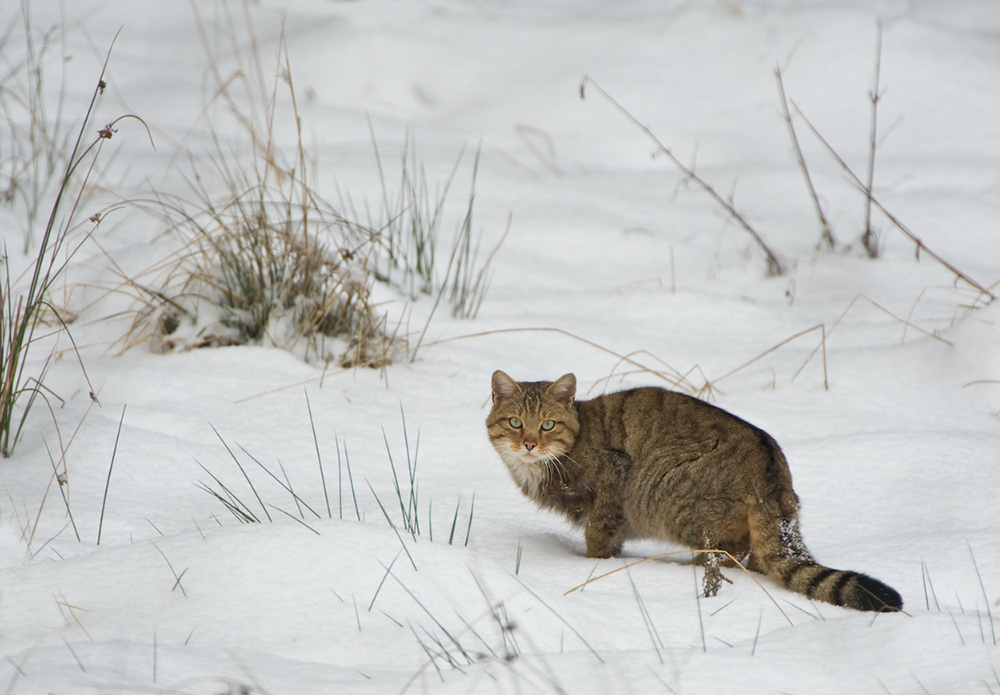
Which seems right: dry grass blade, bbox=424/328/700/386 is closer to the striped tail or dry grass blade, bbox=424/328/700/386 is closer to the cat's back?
the cat's back

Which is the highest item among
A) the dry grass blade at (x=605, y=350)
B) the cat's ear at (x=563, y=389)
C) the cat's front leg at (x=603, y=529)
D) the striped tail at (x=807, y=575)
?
the cat's ear at (x=563, y=389)

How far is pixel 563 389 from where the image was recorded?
283 cm

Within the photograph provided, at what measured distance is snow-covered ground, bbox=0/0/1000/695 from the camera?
175cm

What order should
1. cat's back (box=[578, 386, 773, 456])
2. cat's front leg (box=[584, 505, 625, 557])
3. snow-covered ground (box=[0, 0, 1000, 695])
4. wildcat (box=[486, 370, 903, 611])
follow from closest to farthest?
1. snow-covered ground (box=[0, 0, 1000, 695])
2. wildcat (box=[486, 370, 903, 611])
3. cat's back (box=[578, 386, 773, 456])
4. cat's front leg (box=[584, 505, 625, 557])

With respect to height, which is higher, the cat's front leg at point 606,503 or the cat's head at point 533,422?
the cat's head at point 533,422

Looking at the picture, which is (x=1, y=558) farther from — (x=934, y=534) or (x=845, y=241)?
(x=845, y=241)

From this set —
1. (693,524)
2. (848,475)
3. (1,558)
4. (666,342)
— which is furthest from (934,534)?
(1,558)

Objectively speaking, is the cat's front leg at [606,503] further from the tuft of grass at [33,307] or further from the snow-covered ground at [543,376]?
the tuft of grass at [33,307]

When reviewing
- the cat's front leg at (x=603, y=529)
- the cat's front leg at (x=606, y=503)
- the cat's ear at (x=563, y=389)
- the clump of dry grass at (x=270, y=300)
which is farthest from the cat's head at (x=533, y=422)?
the clump of dry grass at (x=270, y=300)

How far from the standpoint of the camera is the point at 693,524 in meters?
2.36

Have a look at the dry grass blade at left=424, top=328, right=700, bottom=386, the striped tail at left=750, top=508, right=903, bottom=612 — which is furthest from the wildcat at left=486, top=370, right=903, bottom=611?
the dry grass blade at left=424, top=328, right=700, bottom=386

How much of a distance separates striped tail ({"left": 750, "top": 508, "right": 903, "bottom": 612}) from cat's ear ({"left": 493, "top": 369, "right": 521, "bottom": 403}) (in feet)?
3.12

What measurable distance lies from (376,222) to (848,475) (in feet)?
10.3

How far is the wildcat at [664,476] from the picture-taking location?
86.1 inches
